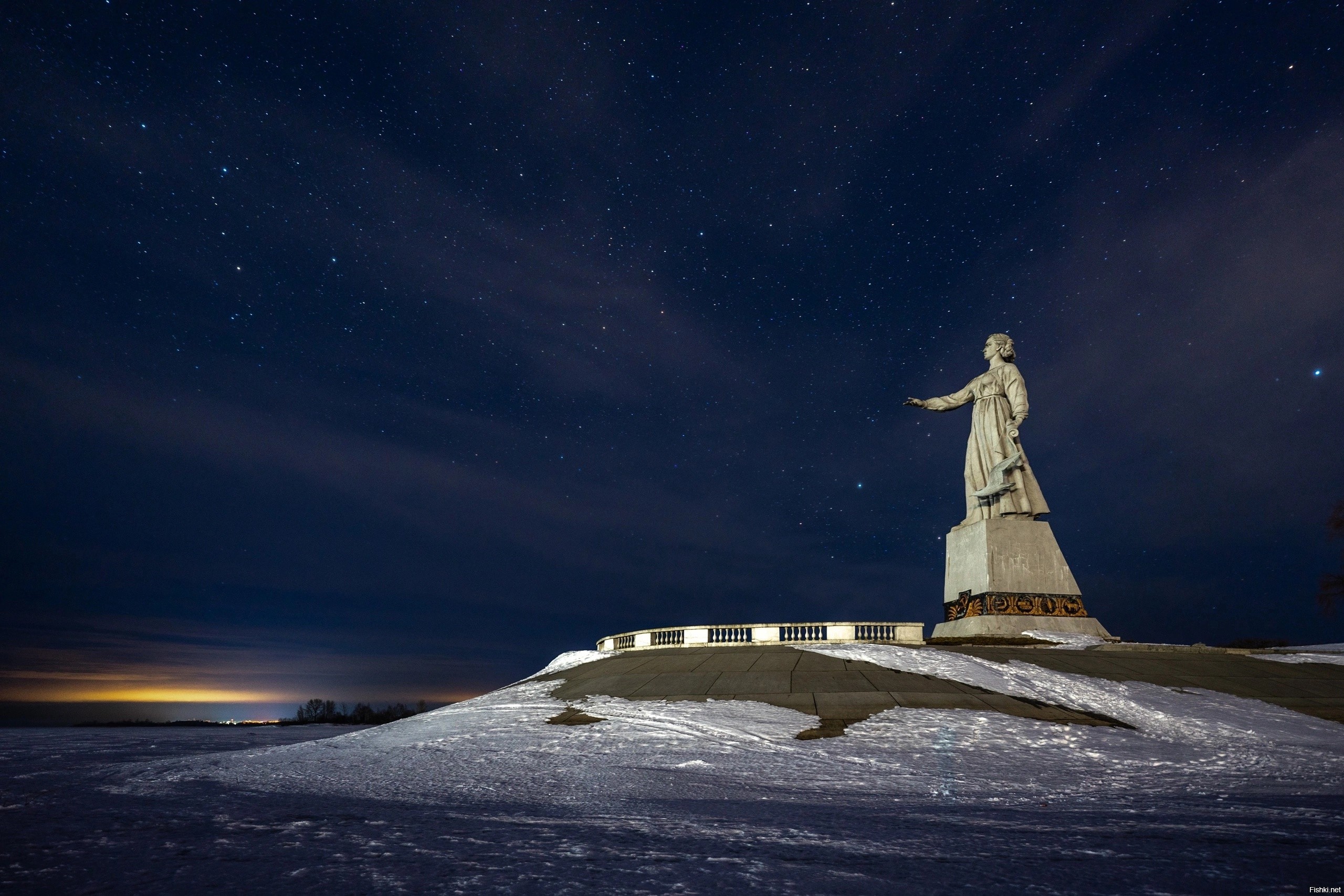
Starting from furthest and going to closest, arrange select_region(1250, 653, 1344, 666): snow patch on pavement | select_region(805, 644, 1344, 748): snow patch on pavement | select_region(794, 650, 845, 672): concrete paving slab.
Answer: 1. select_region(1250, 653, 1344, 666): snow patch on pavement
2. select_region(794, 650, 845, 672): concrete paving slab
3. select_region(805, 644, 1344, 748): snow patch on pavement

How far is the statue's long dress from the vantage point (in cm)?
2642

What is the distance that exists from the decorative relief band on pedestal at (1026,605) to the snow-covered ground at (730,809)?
12.5 m

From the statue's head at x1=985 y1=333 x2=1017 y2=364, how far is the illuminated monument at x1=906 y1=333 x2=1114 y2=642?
43 millimetres

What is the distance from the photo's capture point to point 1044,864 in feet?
12.6

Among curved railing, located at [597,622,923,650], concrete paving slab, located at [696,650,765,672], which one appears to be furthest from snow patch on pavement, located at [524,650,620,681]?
concrete paving slab, located at [696,650,765,672]

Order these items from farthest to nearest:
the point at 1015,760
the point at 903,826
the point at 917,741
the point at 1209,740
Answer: the point at 1209,740
the point at 917,741
the point at 1015,760
the point at 903,826

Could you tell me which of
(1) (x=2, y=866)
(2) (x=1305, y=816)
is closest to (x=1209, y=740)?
(2) (x=1305, y=816)

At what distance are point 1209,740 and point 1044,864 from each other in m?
9.48

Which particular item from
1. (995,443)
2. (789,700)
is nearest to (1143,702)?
(789,700)

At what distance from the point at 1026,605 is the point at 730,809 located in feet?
73.6

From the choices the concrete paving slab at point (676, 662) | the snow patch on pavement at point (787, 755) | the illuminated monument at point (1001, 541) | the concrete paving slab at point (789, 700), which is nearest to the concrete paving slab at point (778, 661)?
the concrete paving slab at point (676, 662)

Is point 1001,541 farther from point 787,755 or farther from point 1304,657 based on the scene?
point 787,755

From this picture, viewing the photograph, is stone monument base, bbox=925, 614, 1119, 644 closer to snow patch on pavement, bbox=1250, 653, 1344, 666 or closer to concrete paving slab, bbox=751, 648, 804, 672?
snow patch on pavement, bbox=1250, 653, 1344, 666

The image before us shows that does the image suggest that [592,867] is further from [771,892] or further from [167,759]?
[167,759]
